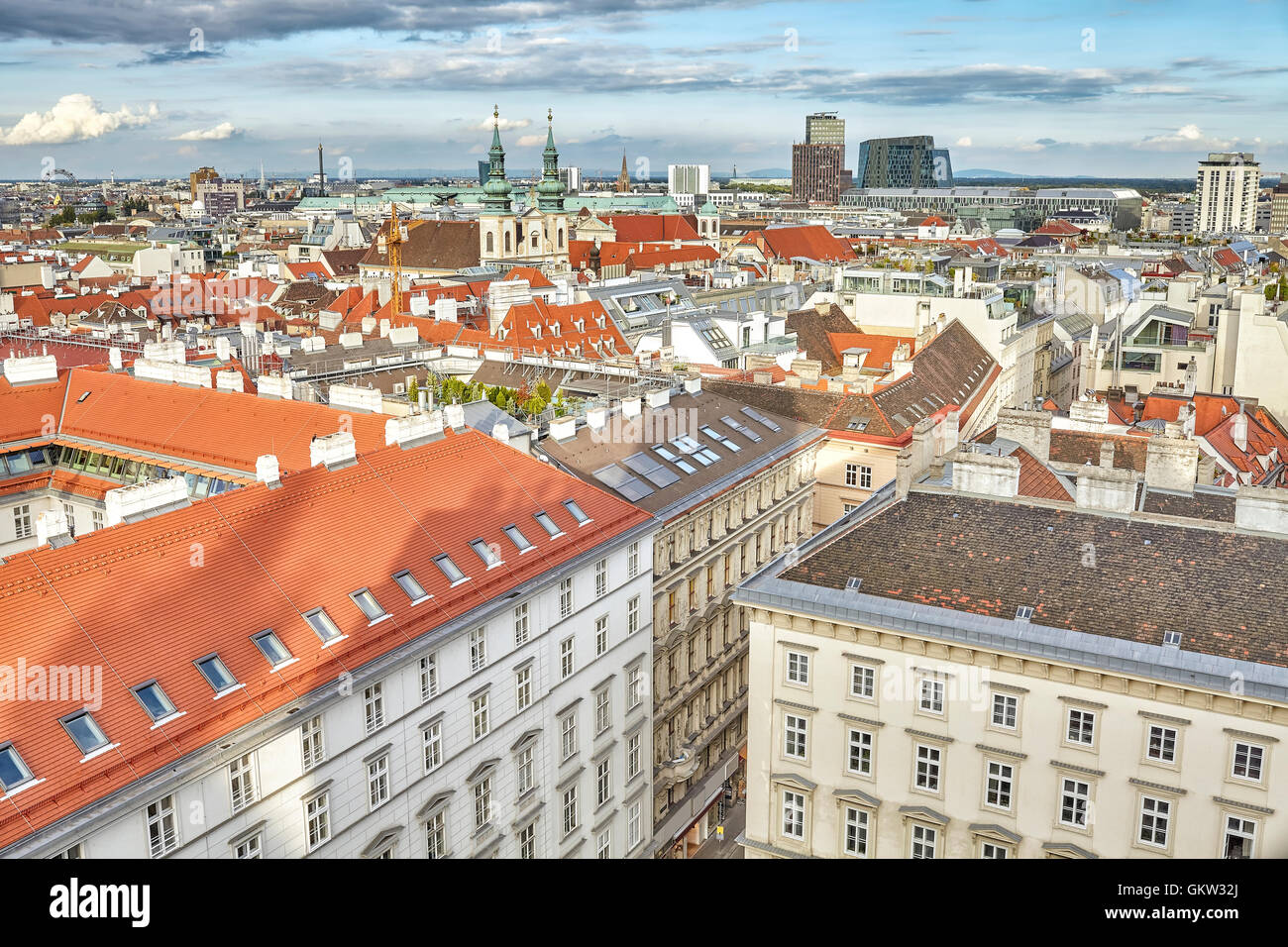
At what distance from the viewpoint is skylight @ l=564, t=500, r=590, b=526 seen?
1385 inches

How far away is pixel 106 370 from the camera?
4981 cm

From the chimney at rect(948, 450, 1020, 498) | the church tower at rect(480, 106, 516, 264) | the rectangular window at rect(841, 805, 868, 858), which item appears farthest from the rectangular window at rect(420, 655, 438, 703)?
the church tower at rect(480, 106, 516, 264)

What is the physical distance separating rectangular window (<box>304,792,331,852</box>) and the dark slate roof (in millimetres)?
12796

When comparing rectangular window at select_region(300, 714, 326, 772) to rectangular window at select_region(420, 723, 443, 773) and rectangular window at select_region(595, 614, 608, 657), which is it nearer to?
rectangular window at select_region(420, 723, 443, 773)

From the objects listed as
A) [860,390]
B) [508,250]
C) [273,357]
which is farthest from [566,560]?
[508,250]

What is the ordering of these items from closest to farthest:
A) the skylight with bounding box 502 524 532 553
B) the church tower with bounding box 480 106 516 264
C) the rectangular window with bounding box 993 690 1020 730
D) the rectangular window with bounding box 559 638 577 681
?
the rectangular window with bounding box 993 690 1020 730 → the skylight with bounding box 502 524 532 553 → the rectangular window with bounding box 559 638 577 681 → the church tower with bounding box 480 106 516 264

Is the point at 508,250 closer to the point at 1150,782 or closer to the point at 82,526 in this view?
the point at 82,526

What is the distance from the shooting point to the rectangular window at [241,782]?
2302 centimetres

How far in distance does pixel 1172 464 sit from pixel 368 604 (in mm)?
26279

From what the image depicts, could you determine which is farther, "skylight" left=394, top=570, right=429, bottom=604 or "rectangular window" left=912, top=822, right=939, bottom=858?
"skylight" left=394, top=570, right=429, bottom=604

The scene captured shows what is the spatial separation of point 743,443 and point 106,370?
28.1 meters

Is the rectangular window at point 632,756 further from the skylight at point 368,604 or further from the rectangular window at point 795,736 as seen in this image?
the skylight at point 368,604

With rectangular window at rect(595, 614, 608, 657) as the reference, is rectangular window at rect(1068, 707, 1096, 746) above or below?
above

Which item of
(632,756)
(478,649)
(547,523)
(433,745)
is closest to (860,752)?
(478,649)
